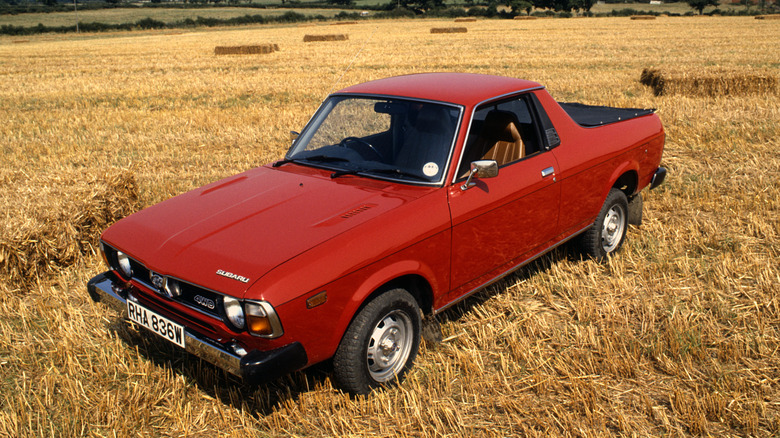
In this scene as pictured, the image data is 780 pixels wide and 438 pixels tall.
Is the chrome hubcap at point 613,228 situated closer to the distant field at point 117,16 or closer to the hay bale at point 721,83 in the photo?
the hay bale at point 721,83

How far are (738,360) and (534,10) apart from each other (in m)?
83.9

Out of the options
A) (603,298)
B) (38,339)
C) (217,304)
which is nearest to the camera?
(217,304)

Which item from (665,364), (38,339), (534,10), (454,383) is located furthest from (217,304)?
(534,10)

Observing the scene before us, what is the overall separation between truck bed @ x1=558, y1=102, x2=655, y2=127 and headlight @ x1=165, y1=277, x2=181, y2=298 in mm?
3230

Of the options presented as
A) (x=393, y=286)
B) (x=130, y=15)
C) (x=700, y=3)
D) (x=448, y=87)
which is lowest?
(x=393, y=286)

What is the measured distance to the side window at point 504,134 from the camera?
13.8 feet

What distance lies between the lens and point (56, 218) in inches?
194

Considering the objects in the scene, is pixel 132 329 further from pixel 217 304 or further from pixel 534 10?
pixel 534 10

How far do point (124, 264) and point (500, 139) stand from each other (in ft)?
8.25

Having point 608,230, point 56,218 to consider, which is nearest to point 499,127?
point 608,230

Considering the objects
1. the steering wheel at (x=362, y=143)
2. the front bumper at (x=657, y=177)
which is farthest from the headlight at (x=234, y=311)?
the front bumper at (x=657, y=177)

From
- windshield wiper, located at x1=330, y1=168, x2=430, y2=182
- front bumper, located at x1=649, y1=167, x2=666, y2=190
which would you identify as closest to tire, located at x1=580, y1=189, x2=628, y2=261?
front bumper, located at x1=649, y1=167, x2=666, y2=190

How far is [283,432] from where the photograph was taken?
3.15 m

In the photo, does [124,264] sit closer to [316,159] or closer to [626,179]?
[316,159]
